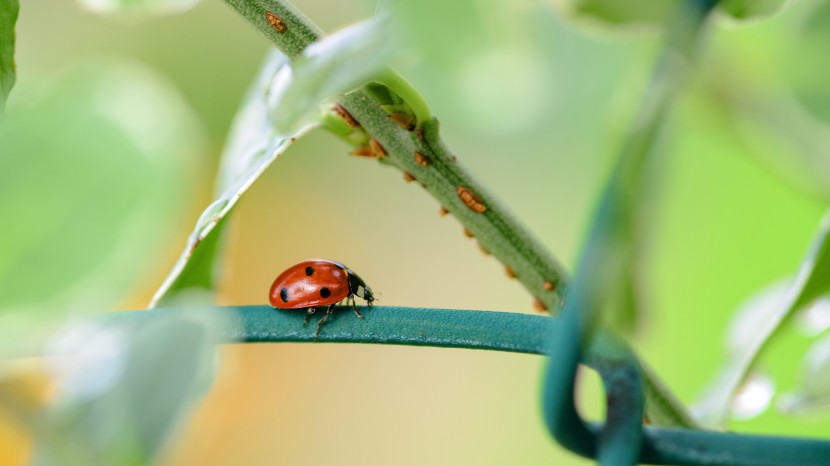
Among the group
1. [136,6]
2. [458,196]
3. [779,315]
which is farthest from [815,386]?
[136,6]

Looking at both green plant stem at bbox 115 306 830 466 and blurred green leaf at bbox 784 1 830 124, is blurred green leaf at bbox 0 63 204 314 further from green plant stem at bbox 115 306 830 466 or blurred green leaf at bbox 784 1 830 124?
blurred green leaf at bbox 784 1 830 124

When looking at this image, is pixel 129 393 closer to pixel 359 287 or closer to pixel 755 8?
pixel 755 8

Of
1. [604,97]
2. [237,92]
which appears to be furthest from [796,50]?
[237,92]

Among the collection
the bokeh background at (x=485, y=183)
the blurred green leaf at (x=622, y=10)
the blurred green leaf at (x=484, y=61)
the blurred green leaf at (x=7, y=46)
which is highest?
the blurred green leaf at (x=7, y=46)

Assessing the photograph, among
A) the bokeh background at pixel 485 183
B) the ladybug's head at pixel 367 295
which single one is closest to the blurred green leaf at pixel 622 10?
the bokeh background at pixel 485 183

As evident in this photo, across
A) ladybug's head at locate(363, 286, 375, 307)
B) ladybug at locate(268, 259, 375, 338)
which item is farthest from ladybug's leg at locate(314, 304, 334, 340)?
ladybug's head at locate(363, 286, 375, 307)

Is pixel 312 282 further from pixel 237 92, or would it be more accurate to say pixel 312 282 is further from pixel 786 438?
pixel 237 92

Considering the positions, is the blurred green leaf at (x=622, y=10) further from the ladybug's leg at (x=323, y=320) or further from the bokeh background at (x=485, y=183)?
the ladybug's leg at (x=323, y=320)
